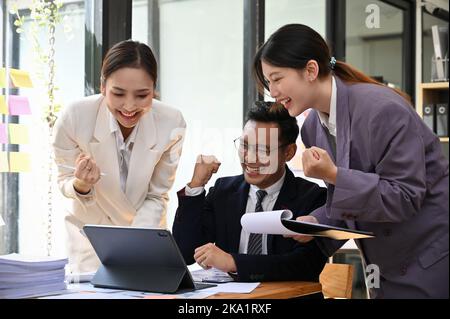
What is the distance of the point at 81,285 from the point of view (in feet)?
6.11

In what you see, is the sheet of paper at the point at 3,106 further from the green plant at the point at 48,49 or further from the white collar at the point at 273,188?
the white collar at the point at 273,188

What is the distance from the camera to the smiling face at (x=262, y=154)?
85.1 inches

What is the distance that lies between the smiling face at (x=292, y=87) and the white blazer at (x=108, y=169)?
2.07 ft

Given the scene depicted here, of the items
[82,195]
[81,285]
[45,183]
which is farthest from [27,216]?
[81,285]

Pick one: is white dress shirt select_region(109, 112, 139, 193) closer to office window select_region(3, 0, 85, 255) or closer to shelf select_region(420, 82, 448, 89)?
office window select_region(3, 0, 85, 255)

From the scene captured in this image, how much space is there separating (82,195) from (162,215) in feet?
0.94

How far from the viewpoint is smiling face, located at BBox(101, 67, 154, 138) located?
7.38 feet

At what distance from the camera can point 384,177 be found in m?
1.58

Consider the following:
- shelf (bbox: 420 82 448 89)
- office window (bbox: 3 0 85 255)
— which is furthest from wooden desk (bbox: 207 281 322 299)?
shelf (bbox: 420 82 448 89)

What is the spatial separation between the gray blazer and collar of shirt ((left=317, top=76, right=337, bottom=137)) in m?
0.06
